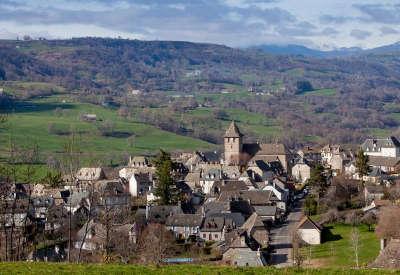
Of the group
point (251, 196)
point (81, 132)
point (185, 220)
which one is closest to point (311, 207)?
point (251, 196)

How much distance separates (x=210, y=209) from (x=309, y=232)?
11.6 metres

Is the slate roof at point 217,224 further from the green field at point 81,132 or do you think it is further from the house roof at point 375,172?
the green field at point 81,132

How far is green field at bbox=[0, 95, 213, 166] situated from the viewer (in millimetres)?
123356

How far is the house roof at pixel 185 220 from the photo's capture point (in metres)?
59.1

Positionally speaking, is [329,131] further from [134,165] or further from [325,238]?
[325,238]

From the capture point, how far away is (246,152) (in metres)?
94.2

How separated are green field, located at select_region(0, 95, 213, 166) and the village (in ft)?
105

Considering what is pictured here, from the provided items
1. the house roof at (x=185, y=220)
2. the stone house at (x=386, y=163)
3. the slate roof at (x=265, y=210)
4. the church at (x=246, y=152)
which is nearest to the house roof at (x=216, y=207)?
the house roof at (x=185, y=220)

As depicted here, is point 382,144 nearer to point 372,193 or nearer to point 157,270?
point 372,193

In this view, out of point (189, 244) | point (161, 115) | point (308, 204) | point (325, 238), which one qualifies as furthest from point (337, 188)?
point (161, 115)

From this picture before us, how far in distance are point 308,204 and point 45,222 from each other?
2336 cm

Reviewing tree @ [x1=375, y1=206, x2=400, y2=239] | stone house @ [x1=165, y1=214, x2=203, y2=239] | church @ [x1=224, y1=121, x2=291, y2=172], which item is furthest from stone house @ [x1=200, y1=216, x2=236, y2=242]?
church @ [x1=224, y1=121, x2=291, y2=172]

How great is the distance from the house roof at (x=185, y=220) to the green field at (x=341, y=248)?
34.3 ft

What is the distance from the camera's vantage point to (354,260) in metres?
45.5
